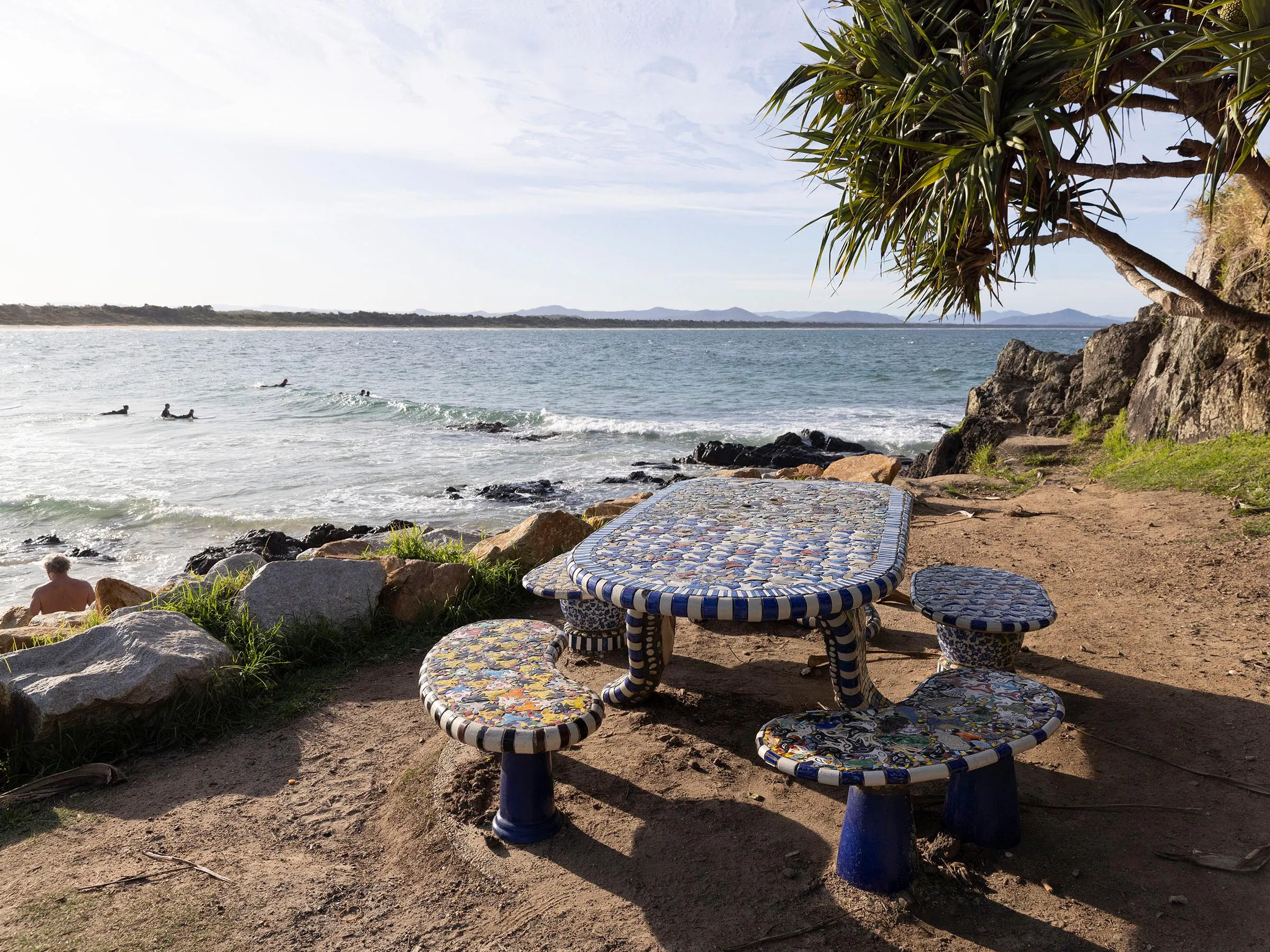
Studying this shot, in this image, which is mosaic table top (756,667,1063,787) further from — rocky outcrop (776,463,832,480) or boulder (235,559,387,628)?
rocky outcrop (776,463,832,480)

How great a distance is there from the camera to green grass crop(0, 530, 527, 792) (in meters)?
3.56

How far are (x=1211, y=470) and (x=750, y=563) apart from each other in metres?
6.28

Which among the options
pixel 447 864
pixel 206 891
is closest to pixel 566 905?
pixel 447 864

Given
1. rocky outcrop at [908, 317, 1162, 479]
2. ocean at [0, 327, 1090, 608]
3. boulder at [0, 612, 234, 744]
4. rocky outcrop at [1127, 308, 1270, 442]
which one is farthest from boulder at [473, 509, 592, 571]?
rocky outcrop at [908, 317, 1162, 479]

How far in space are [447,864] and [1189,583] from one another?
15.5 feet

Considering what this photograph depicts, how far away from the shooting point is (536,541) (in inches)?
229

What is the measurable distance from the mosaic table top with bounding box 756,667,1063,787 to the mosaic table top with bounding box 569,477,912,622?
353 mm

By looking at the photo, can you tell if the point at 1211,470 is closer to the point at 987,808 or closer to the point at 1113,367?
the point at 1113,367

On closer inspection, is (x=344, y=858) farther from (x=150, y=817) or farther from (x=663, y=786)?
(x=663, y=786)

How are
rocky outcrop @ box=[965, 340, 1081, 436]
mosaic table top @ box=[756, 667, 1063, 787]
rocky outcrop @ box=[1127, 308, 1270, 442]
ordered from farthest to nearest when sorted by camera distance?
rocky outcrop @ box=[965, 340, 1081, 436], rocky outcrop @ box=[1127, 308, 1270, 442], mosaic table top @ box=[756, 667, 1063, 787]

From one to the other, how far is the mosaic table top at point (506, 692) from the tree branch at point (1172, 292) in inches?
204

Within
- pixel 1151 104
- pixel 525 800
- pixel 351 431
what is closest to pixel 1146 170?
pixel 1151 104

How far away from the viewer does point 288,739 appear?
3.78 meters

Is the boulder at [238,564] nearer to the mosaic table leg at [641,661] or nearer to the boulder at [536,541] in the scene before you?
the boulder at [536,541]
